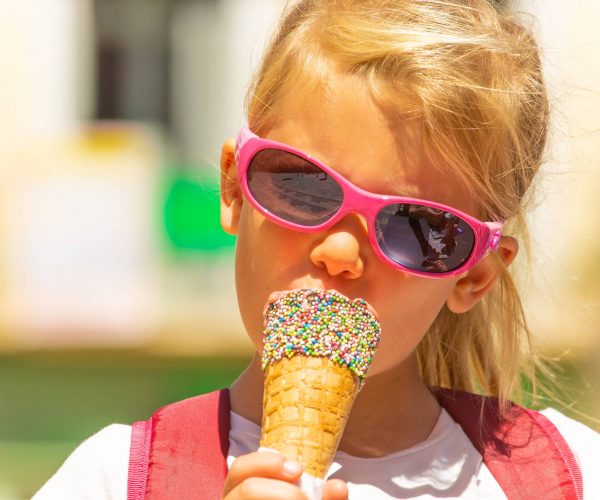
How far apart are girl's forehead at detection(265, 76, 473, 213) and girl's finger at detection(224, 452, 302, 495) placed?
514 millimetres

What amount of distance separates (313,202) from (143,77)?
715cm

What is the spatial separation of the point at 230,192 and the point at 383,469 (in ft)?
2.02

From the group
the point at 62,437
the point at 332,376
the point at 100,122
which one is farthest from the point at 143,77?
the point at 332,376

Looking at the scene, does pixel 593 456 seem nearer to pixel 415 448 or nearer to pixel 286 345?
pixel 415 448

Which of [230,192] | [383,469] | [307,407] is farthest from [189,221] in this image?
[307,407]

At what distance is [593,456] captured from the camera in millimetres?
2307

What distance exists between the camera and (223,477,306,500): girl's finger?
167 centimetres

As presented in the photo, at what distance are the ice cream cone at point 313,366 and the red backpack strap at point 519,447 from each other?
453 mm

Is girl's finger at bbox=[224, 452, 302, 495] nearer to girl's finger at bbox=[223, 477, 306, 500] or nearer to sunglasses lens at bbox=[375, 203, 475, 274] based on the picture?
girl's finger at bbox=[223, 477, 306, 500]

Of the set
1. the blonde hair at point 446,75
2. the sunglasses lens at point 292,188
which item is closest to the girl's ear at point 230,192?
the blonde hair at point 446,75

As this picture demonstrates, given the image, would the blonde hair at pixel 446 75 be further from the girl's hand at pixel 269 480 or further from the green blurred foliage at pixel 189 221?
the green blurred foliage at pixel 189 221

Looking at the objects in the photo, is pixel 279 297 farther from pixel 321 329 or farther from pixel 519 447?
pixel 519 447

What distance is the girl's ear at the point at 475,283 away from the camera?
2234 mm

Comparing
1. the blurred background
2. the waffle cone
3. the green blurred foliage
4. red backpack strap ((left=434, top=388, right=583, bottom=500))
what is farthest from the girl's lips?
the green blurred foliage
